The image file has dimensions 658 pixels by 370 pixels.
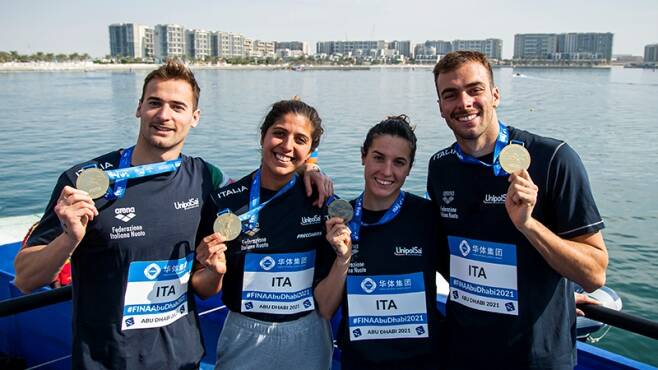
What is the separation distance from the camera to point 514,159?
2.59m

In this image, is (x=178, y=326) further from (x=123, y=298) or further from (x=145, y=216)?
(x=145, y=216)

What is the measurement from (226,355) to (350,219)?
972mm

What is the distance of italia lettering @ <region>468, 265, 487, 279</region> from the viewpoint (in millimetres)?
2771

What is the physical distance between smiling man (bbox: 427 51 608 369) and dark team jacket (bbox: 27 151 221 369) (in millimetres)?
1402

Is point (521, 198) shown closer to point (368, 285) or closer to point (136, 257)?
point (368, 285)

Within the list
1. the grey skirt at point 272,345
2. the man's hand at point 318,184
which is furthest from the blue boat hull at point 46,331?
the man's hand at point 318,184

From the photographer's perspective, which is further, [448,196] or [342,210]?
[448,196]

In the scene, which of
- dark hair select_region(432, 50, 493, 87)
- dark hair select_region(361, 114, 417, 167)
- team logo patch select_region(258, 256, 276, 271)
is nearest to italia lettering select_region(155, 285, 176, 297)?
team logo patch select_region(258, 256, 276, 271)

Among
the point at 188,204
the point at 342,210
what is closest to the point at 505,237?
A: the point at 342,210

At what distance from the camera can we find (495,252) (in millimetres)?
2740

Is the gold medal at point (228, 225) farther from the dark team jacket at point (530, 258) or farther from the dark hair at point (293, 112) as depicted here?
the dark team jacket at point (530, 258)

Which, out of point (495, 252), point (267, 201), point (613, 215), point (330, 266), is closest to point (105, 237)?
point (267, 201)

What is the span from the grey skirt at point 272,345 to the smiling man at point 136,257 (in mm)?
192

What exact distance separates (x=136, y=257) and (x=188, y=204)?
354mm
